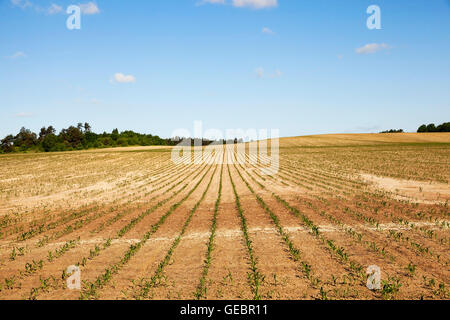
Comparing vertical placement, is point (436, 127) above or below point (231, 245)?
above

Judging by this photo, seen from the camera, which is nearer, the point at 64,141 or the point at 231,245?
the point at 231,245

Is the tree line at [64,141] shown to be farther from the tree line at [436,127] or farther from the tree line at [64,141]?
the tree line at [436,127]

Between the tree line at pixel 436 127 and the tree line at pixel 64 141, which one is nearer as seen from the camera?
the tree line at pixel 64 141

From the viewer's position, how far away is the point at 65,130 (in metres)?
141

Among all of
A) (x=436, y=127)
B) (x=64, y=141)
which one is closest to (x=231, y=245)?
(x=64, y=141)

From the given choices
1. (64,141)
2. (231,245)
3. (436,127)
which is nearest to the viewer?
(231,245)

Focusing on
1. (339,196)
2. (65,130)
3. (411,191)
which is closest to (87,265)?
(339,196)

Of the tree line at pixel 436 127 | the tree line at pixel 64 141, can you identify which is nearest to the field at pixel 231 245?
the tree line at pixel 64 141

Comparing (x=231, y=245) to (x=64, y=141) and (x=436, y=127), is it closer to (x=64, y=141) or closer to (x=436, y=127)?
(x=64, y=141)

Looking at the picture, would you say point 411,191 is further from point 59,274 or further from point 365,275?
point 59,274

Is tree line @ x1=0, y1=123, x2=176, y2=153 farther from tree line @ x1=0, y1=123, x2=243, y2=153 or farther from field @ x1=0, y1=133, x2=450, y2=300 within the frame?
field @ x1=0, y1=133, x2=450, y2=300

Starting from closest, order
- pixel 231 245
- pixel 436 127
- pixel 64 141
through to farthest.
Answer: pixel 231 245 → pixel 64 141 → pixel 436 127

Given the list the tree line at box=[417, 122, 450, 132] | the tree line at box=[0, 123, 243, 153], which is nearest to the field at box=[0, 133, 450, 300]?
the tree line at box=[0, 123, 243, 153]

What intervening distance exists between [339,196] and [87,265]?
1422 centimetres
